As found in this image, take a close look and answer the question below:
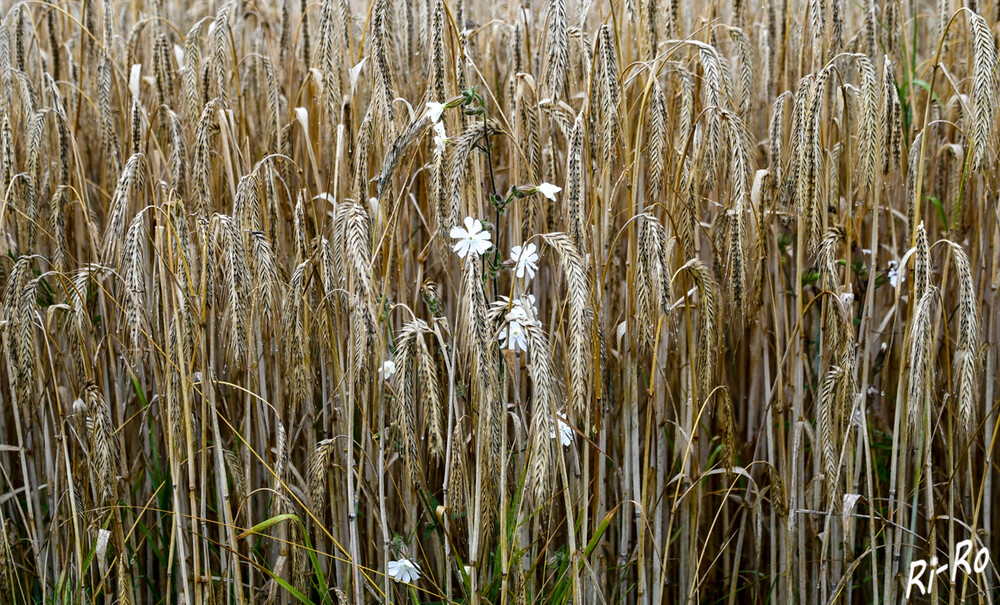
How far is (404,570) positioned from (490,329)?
768 mm

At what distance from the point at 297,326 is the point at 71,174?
1.05 meters

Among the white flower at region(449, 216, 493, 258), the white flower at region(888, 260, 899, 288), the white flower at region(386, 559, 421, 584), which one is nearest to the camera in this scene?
the white flower at region(449, 216, 493, 258)

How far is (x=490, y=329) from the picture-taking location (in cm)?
150

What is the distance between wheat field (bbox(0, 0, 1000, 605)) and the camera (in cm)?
172

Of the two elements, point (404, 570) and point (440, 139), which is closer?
point (440, 139)

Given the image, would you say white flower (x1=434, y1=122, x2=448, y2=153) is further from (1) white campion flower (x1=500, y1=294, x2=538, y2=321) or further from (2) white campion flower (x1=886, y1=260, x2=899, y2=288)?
(2) white campion flower (x1=886, y1=260, x2=899, y2=288)

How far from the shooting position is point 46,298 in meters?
2.24

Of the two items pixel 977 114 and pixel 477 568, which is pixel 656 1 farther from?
pixel 477 568

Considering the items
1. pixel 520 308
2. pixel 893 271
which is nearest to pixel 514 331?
pixel 520 308

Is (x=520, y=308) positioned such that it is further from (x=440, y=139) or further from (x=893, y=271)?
(x=893, y=271)

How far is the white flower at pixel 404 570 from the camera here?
1.91 m

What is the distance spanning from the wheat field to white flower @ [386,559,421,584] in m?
0.01

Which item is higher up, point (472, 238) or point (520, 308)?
point (472, 238)

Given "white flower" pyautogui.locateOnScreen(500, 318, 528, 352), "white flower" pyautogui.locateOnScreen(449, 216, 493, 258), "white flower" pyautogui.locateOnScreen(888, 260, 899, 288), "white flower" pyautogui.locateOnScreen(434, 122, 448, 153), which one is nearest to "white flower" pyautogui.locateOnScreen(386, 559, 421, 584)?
"white flower" pyautogui.locateOnScreen(500, 318, 528, 352)
